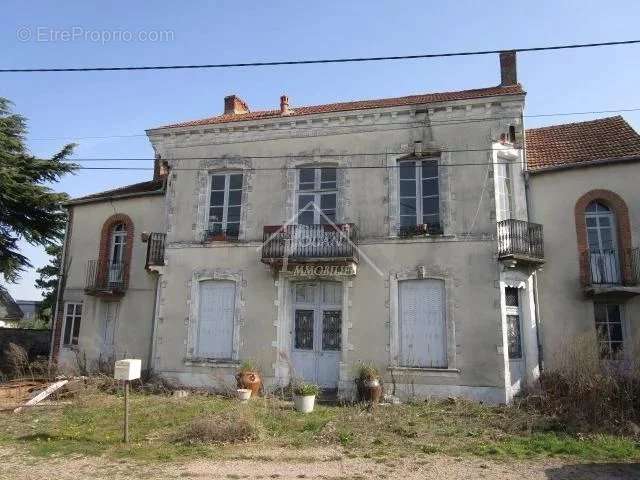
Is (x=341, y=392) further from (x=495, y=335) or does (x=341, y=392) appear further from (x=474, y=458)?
(x=474, y=458)

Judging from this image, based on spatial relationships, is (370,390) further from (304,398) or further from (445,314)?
(445,314)

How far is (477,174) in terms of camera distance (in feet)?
43.2

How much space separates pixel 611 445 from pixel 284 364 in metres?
7.61

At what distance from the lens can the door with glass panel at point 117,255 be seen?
16188 millimetres

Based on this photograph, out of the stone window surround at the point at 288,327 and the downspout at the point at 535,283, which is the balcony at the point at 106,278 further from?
the downspout at the point at 535,283

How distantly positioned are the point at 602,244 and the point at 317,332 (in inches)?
298

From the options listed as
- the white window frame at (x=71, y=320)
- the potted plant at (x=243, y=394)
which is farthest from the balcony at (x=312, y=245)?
the white window frame at (x=71, y=320)

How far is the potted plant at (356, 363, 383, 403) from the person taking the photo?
464 inches

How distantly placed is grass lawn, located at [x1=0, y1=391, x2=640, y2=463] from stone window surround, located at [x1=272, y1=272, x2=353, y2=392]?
4.62 ft

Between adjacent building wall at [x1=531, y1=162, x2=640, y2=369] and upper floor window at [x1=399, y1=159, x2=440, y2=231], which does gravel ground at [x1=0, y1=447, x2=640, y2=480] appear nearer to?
adjacent building wall at [x1=531, y1=162, x2=640, y2=369]

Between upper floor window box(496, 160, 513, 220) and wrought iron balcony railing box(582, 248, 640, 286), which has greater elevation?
upper floor window box(496, 160, 513, 220)

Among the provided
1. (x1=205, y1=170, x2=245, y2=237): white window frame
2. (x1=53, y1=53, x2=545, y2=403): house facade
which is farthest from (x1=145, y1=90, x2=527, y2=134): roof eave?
(x1=205, y1=170, x2=245, y2=237): white window frame

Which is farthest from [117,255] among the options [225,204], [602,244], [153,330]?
[602,244]

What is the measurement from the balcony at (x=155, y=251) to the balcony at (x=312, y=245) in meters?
3.30
